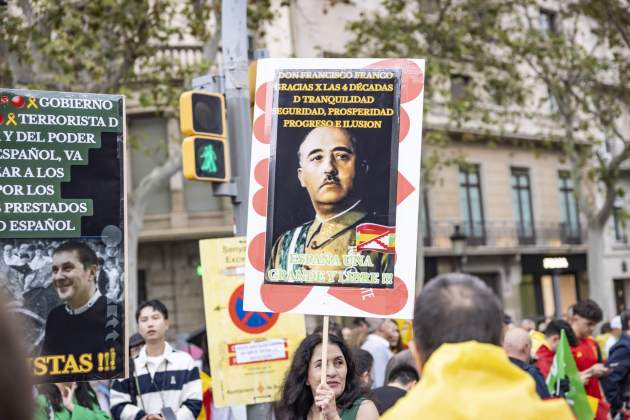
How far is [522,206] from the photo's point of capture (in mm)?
35781

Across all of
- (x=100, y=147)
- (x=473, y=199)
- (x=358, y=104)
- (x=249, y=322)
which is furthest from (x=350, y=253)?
(x=473, y=199)

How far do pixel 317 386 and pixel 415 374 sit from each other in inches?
52.2

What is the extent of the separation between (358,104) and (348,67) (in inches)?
8.0

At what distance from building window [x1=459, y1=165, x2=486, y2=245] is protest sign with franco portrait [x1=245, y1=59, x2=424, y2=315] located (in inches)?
1111

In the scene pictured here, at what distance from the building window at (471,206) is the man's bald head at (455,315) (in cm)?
3014

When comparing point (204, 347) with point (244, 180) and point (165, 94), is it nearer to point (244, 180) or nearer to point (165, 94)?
point (244, 180)

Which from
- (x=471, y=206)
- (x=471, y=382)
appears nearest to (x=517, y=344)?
(x=471, y=382)

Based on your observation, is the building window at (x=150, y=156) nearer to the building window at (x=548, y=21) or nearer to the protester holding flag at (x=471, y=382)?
the building window at (x=548, y=21)

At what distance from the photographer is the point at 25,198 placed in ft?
16.2

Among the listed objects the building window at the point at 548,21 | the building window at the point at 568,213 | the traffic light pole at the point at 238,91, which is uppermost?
the building window at the point at 548,21

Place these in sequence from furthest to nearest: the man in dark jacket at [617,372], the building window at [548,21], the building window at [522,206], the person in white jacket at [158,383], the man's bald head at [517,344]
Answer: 1. the building window at [522,206]
2. the building window at [548,21]
3. the man in dark jacket at [617,372]
4. the man's bald head at [517,344]
5. the person in white jacket at [158,383]

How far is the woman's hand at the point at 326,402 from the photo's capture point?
188 inches

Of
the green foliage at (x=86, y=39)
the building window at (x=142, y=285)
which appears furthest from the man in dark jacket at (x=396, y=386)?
the building window at (x=142, y=285)

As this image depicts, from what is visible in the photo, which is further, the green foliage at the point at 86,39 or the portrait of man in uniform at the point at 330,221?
the green foliage at the point at 86,39
